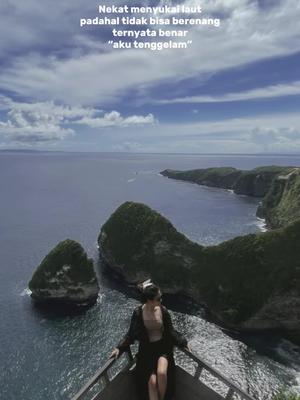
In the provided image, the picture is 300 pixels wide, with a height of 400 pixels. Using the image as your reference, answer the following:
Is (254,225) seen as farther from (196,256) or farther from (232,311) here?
(232,311)

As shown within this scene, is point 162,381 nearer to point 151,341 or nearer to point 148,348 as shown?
point 148,348

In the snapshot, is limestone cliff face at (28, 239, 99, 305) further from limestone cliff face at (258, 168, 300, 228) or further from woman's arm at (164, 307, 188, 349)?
limestone cliff face at (258, 168, 300, 228)

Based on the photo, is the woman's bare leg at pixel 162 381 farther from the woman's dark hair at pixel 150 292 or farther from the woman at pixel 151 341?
the woman's dark hair at pixel 150 292

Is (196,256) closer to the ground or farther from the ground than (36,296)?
farther from the ground

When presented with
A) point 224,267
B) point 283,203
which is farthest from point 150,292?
point 283,203

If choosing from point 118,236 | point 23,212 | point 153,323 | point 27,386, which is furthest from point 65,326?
point 23,212

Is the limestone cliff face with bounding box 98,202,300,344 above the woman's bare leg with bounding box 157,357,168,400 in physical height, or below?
below

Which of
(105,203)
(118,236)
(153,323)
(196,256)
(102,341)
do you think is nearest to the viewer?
(153,323)

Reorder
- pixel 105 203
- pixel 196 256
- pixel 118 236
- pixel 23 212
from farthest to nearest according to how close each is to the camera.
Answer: pixel 105 203 < pixel 23 212 < pixel 118 236 < pixel 196 256

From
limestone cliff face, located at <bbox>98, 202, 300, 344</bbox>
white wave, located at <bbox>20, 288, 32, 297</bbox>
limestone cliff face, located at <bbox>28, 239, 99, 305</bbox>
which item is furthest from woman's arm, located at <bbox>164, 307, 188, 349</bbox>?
white wave, located at <bbox>20, 288, 32, 297</bbox>
